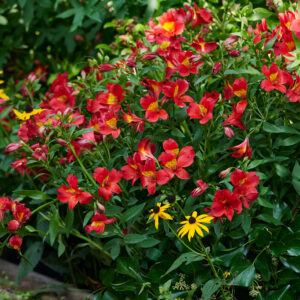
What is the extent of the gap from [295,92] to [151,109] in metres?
0.49

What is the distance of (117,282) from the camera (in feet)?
5.85

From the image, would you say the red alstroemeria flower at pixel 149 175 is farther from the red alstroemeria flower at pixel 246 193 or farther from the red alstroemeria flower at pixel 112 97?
the red alstroemeria flower at pixel 112 97

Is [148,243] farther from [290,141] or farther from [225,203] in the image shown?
[290,141]

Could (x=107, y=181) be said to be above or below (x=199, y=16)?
below

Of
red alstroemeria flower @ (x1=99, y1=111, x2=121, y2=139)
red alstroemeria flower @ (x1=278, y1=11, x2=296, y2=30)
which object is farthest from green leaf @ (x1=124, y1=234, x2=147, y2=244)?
red alstroemeria flower @ (x1=278, y1=11, x2=296, y2=30)

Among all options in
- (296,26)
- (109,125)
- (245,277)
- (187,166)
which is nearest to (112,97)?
(109,125)

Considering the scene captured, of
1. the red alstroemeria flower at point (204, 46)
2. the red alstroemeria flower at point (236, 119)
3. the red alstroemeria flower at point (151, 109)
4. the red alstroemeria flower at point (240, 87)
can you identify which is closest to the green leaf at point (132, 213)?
the red alstroemeria flower at point (151, 109)

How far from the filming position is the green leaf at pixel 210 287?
1.46m

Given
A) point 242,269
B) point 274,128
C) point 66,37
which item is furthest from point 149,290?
point 66,37

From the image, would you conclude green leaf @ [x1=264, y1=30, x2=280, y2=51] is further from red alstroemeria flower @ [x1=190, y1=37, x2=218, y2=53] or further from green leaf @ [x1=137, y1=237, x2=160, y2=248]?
green leaf @ [x1=137, y1=237, x2=160, y2=248]

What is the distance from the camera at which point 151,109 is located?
1.56 meters

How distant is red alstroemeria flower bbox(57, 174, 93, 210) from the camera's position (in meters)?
1.45

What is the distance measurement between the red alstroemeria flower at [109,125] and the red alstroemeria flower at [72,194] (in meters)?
0.21

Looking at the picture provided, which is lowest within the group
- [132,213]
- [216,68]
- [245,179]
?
[132,213]
